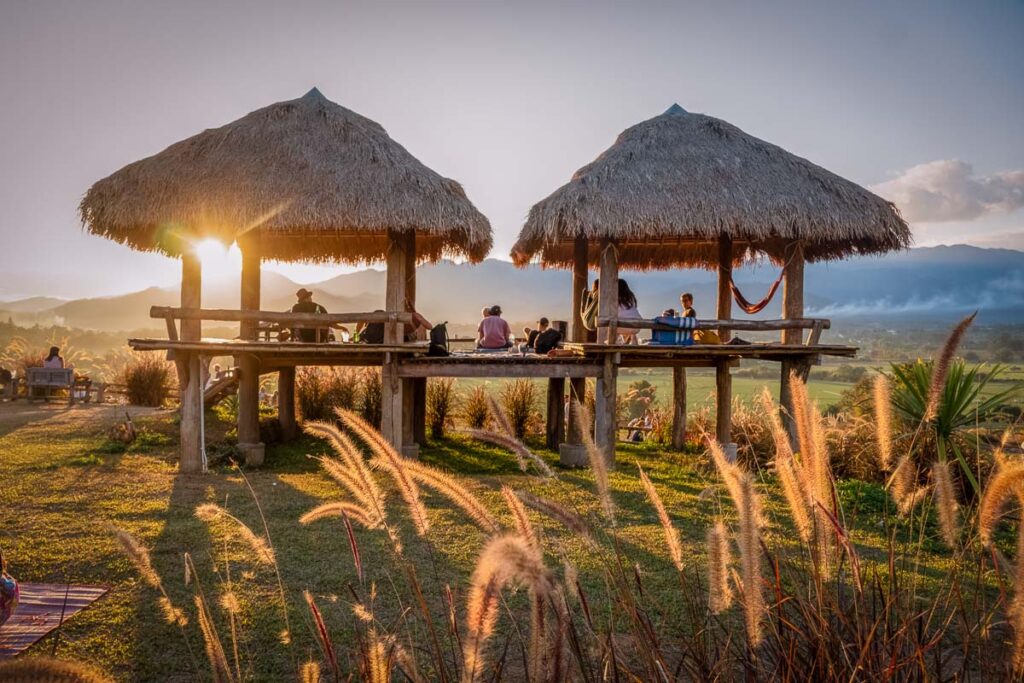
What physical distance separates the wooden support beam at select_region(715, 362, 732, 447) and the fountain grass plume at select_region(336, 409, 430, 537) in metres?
8.49

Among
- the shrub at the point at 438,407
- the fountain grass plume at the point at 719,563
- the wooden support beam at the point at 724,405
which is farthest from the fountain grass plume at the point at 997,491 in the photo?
the shrub at the point at 438,407

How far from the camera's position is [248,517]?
5953 millimetres

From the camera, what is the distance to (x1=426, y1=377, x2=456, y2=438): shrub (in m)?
11.5

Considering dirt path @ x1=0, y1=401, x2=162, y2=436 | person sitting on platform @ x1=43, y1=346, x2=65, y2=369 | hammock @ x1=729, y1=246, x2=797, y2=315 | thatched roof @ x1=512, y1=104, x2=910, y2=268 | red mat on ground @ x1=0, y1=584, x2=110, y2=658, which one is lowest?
dirt path @ x1=0, y1=401, x2=162, y2=436

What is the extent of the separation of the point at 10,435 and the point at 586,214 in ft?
29.6

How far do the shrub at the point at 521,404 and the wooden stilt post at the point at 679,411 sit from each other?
7.90 feet

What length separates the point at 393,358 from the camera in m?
7.95

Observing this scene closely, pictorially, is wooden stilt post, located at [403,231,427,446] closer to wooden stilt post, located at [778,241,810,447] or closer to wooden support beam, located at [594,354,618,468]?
wooden support beam, located at [594,354,618,468]

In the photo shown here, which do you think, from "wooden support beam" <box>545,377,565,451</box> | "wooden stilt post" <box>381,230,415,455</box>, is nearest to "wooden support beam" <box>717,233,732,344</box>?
"wooden support beam" <box>545,377,565,451</box>

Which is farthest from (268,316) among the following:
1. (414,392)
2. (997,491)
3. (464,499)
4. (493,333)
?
(997,491)

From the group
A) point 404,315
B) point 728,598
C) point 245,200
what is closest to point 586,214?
point 404,315

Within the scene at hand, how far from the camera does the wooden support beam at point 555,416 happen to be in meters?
10.7

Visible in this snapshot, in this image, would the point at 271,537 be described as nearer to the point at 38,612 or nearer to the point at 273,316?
the point at 38,612

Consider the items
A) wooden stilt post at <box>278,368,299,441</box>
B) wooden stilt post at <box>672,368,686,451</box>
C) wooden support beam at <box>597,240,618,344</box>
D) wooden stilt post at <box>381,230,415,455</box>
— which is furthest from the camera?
wooden stilt post at <box>672,368,686,451</box>
